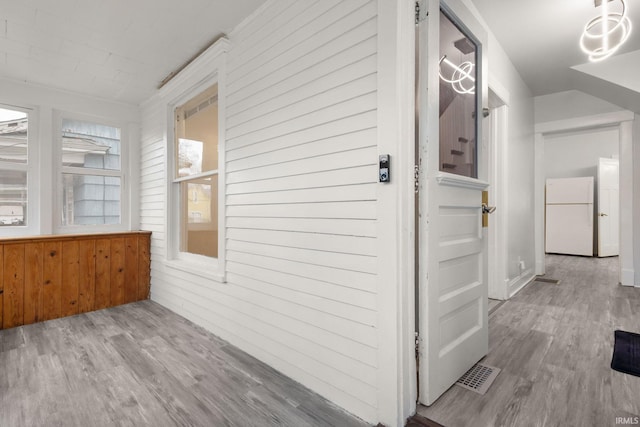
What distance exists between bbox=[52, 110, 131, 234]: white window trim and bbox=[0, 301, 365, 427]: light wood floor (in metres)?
1.26

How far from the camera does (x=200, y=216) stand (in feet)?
10.5

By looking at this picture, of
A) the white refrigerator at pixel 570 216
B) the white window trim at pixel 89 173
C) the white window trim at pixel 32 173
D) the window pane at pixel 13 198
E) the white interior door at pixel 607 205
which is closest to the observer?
the window pane at pixel 13 198

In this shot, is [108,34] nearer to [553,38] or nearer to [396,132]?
[396,132]

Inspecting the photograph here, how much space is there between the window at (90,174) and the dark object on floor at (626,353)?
202 inches

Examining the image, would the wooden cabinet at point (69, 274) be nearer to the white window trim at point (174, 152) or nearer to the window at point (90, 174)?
the window at point (90, 174)

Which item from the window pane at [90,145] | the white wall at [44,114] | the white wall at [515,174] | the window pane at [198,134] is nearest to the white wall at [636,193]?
the white wall at [515,174]

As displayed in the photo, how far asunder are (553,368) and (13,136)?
17.5 ft

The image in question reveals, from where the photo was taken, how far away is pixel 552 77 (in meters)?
3.91

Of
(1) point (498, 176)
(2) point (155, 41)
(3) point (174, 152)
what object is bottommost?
(1) point (498, 176)

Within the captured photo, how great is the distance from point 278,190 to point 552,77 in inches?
162

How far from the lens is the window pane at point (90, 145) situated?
3.61m

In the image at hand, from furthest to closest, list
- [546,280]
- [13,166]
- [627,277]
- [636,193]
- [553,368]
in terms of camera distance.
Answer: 1. [546,280]
2. [627,277]
3. [636,193]
4. [13,166]
5. [553,368]

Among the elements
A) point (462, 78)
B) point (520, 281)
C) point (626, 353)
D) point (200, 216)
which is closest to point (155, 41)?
point (200, 216)
